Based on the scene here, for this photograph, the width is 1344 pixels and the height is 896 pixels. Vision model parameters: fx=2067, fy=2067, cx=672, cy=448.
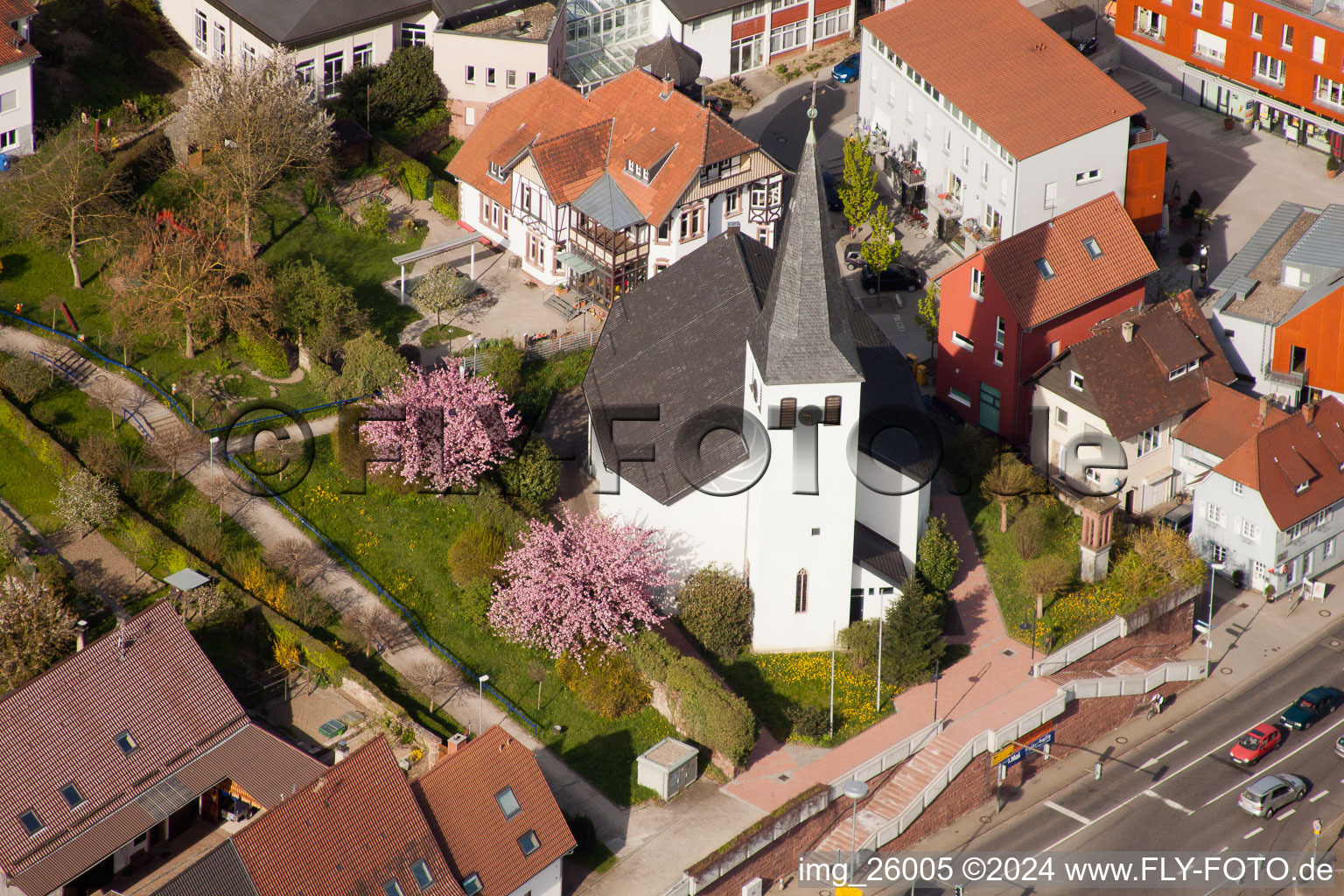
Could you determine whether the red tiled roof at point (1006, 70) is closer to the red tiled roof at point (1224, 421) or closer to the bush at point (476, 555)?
the red tiled roof at point (1224, 421)

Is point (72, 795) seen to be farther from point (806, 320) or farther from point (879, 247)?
point (879, 247)

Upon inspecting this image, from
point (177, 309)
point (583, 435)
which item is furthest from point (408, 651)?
point (177, 309)

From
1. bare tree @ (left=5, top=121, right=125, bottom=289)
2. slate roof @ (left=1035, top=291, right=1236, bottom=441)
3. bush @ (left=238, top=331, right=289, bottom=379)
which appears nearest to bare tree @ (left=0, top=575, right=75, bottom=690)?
bush @ (left=238, top=331, right=289, bottom=379)

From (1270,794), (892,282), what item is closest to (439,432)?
(892,282)

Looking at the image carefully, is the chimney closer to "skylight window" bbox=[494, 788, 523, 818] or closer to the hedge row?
"skylight window" bbox=[494, 788, 523, 818]

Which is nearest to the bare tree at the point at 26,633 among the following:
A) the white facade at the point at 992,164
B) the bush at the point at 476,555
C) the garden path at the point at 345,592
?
the garden path at the point at 345,592
